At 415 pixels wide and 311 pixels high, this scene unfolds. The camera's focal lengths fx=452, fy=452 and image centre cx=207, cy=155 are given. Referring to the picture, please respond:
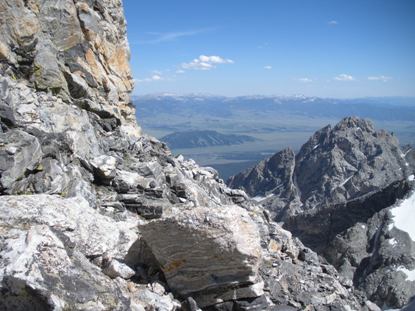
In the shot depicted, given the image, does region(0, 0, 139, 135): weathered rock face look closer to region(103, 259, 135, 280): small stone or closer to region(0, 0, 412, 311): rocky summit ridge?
region(0, 0, 412, 311): rocky summit ridge

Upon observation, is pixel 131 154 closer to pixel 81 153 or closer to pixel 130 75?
pixel 81 153

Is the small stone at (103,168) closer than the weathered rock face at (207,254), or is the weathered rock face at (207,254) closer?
the weathered rock face at (207,254)

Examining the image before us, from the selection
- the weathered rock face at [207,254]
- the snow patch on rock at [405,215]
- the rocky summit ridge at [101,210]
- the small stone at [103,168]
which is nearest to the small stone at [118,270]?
the rocky summit ridge at [101,210]

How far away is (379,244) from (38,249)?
122 meters

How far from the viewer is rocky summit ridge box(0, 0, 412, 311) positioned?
11.6 meters

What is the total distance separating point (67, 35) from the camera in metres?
32.7

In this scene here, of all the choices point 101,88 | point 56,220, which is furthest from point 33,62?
point 56,220

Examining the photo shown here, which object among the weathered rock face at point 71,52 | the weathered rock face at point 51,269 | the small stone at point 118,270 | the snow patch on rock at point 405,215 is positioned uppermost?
the weathered rock face at point 71,52

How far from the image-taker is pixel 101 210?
835 inches

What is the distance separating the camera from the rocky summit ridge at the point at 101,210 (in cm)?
1164

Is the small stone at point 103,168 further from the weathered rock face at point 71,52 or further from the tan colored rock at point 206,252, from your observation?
the tan colored rock at point 206,252

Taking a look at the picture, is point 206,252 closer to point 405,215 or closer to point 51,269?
point 51,269

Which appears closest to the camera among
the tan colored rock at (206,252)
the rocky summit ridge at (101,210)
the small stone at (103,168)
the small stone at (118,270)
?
the rocky summit ridge at (101,210)

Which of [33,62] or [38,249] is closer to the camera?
[38,249]
